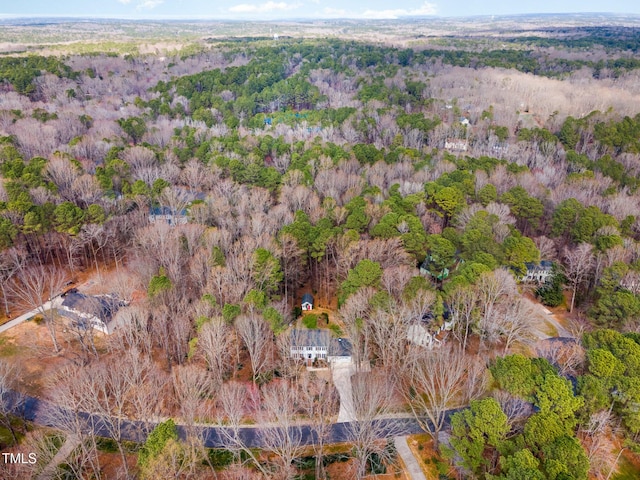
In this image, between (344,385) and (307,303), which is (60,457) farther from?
(307,303)

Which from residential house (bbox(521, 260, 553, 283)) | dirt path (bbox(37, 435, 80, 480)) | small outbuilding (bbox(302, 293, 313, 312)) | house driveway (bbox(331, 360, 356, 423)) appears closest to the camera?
dirt path (bbox(37, 435, 80, 480))

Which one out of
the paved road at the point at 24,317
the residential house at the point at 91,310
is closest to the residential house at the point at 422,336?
the residential house at the point at 91,310

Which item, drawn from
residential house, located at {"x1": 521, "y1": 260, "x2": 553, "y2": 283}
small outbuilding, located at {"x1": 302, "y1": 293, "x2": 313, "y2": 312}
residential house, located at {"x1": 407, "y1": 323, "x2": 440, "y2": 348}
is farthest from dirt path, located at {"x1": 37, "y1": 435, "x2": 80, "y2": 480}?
residential house, located at {"x1": 521, "y1": 260, "x2": 553, "y2": 283}

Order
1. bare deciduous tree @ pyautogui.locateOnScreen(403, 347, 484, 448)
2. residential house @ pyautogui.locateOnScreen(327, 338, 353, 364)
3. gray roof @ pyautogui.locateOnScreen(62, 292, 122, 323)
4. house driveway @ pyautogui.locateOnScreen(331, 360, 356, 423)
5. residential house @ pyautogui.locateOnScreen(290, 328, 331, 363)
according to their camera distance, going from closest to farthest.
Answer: bare deciduous tree @ pyautogui.locateOnScreen(403, 347, 484, 448) < house driveway @ pyautogui.locateOnScreen(331, 360, 356, 423) < residential house @ pyautogui.locateOnScreen(290, 328, 331, 363) < residential house @ pyautogui.locateOnScreen(327, 338, 353, 364) < gray roof @ pyautogui.locateOnScreen(62, 292, 122, 323)

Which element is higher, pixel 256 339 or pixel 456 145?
pixel 456 145

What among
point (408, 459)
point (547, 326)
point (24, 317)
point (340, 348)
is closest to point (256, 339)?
point (340, 348)

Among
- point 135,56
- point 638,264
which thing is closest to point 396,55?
point 135,56

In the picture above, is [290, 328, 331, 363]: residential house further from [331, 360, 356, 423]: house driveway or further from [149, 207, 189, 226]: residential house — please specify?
[149, 207, 189, 226]: residential house
